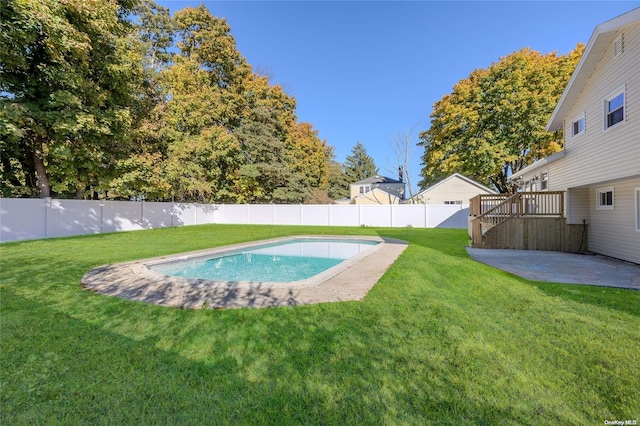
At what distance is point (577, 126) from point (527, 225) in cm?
360

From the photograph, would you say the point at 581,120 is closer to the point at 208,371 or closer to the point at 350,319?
the point at 350,319

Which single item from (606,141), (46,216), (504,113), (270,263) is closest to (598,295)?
(606,141)

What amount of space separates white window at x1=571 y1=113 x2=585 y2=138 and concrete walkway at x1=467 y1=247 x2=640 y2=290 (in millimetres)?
3916

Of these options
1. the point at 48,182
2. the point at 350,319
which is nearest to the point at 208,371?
the point at 350,319

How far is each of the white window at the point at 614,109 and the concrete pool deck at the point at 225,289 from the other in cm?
700

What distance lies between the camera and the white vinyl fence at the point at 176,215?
11750mm

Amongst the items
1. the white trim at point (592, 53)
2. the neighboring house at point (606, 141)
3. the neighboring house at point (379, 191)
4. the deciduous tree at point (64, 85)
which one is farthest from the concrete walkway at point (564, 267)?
the neighboring house at point (379, 191)

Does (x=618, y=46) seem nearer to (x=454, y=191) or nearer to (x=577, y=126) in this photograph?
(x=577, y=126)

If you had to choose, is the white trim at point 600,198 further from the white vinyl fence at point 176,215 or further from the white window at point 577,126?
the white vinyl fence at point 176,215

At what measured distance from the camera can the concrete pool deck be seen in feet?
13.1

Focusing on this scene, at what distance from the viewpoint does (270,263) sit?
871 centimetres

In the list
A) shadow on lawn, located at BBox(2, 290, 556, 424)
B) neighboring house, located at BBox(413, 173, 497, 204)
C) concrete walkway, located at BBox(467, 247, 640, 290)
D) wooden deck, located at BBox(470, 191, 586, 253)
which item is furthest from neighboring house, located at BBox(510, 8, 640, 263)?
neighboring house, located at BBox(413, 173, 497, 204)

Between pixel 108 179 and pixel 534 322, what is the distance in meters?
18.6

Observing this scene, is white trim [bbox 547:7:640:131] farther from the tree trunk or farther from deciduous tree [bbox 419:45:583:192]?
the tree trunk
